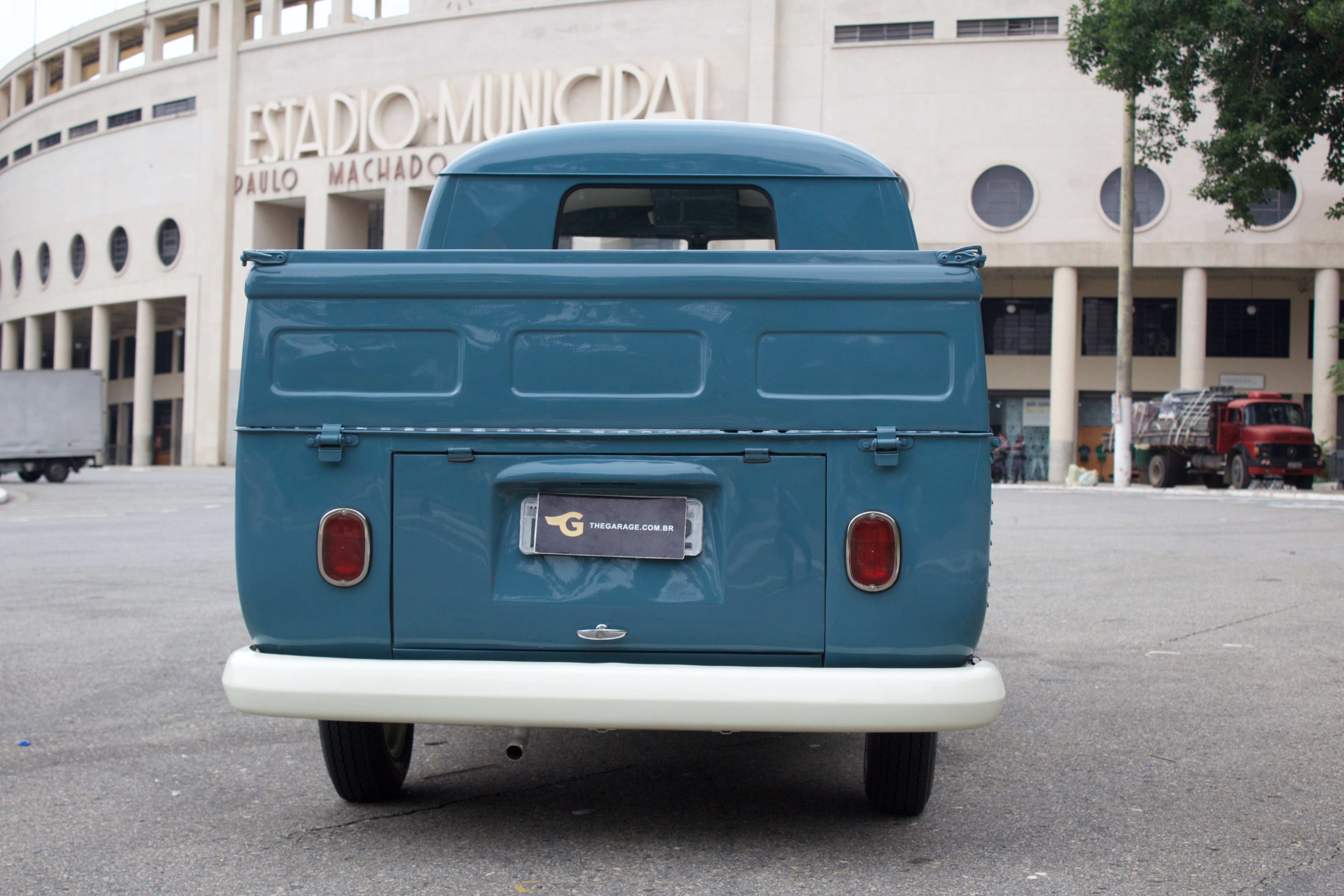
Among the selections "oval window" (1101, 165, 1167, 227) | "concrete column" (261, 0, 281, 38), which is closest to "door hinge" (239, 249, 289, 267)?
"oval window" (1101, 165, 1167, 227)

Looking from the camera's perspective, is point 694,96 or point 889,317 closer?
point 889,317

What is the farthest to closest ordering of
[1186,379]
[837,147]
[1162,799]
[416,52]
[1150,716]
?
[416,52], [1186,379], [1150,716], [837,147], [1162,799]

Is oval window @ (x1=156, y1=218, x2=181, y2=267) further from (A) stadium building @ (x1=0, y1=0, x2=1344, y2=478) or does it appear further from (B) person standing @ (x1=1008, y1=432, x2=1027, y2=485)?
(B) person standing @ (x1=1008, y1=432, x2=1027, y2=485)

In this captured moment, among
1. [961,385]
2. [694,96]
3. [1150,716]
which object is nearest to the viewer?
[961,385]

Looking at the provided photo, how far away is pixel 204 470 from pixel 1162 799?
44834 millimetres

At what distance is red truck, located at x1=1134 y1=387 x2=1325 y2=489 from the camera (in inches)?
1044

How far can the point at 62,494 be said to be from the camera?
2391 centimetres

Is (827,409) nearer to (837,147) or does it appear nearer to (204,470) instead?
(837,147)

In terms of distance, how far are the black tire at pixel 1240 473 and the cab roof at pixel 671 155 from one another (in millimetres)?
25872

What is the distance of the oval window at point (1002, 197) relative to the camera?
37.9 m

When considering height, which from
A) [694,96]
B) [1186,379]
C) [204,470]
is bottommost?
[204,470]

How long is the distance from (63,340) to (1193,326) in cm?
4805

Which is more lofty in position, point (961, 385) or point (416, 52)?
point (416, 52)

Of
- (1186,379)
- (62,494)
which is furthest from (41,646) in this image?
(1186,379)
